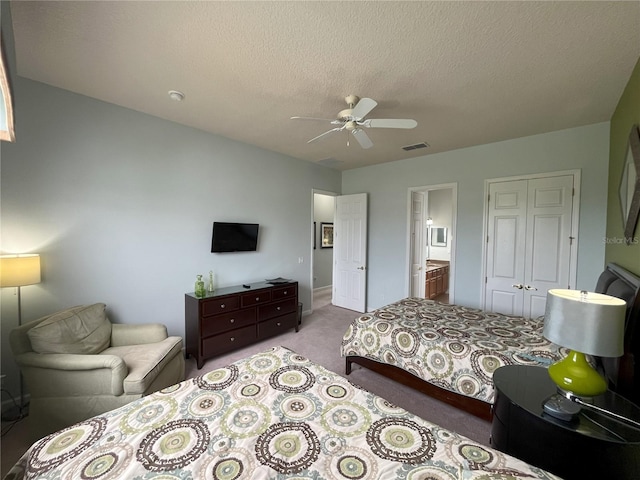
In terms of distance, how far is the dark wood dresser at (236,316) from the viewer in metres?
3.01

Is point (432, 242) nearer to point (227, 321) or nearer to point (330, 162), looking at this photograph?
point (330, 162)

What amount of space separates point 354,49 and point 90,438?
103 inches

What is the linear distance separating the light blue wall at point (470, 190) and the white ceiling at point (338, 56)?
0.38 meters

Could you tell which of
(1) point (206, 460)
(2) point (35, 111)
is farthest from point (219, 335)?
(2) point (35, 111)

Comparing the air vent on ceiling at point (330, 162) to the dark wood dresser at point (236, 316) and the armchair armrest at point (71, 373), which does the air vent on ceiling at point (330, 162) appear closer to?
the dark wood dresser at point (236, 316)

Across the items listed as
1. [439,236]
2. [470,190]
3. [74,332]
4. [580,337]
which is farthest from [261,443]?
[439,236]

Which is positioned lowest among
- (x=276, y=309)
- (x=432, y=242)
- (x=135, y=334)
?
(x=276, y=309)

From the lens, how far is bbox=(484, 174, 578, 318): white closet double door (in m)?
3.24

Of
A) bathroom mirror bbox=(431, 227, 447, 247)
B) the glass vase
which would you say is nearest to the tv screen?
the glass vase

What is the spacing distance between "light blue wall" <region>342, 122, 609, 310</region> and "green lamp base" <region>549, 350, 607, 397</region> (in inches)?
102

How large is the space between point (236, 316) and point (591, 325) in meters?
3.18

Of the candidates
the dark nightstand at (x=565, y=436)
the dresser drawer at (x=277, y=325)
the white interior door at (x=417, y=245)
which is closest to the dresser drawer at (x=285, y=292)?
the dresser drawer at (x=277, y=325)

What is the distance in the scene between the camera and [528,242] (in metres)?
3.48

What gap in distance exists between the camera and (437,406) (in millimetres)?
2328
